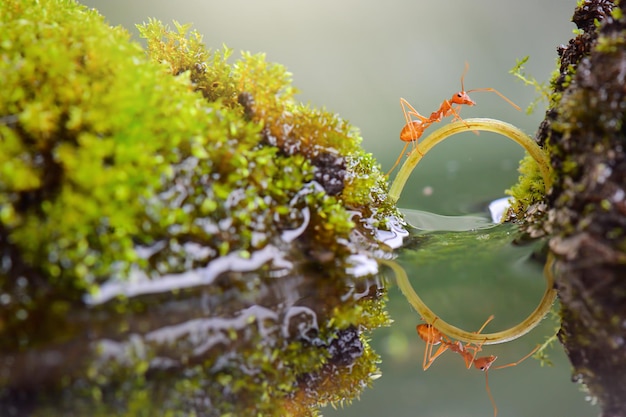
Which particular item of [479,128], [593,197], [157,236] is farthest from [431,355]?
[479,128]

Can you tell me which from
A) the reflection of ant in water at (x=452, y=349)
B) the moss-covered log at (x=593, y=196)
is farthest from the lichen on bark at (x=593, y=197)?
the reflection of ant in water at (x=452, y=349)

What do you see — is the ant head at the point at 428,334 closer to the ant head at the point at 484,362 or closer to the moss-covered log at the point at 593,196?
the ant head at the point at 484,362

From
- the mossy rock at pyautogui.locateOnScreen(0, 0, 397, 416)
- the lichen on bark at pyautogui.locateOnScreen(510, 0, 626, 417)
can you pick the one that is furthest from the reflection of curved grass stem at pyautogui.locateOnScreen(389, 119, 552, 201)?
the mossy rock at pyautogui.locateOnScreen(0, 0, 397, 416)

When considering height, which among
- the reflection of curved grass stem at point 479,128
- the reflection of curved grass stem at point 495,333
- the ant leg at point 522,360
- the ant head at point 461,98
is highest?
the ant head at point 461,98

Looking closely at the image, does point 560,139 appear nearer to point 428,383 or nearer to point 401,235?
point 401,235

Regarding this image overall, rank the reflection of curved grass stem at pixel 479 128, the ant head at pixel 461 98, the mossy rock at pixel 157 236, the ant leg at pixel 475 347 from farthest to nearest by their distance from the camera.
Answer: the ant head at pixel 461 98, the reflection of curved grass stem at pixel 479 128, the ant leg at pixel 475 347, the mossy rock at pixel 157 236

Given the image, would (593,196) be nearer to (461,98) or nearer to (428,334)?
(428,334)

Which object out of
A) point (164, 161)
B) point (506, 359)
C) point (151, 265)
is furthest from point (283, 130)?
point (506, 359)

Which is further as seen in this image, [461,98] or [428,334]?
[461,98]
